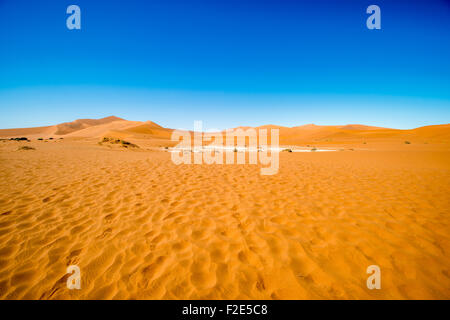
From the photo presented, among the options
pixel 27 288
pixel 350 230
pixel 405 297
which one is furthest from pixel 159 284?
pixel 350 230

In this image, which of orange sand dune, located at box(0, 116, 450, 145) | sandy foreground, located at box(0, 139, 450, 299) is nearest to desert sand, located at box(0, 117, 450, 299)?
sandy foreground, located at box(0, 139, 450, 299)

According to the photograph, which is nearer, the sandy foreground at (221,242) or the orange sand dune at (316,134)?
the sandy foreground at (221,242)

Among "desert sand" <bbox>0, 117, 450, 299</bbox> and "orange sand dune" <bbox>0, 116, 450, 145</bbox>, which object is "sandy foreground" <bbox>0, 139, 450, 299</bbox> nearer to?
"desert sand" <bbox>0, 117, 450, 299</bbox>

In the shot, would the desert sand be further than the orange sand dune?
No

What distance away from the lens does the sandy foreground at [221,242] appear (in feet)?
7.35

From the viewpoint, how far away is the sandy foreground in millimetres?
2240

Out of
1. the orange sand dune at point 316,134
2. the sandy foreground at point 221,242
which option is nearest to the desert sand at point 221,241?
the sandy foreground at point 221,242

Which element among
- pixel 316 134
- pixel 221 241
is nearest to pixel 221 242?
pixel 221 241

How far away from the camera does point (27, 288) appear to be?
2199 mm

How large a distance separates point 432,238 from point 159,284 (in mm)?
4703

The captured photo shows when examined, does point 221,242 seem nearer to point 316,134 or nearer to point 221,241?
point 221,241

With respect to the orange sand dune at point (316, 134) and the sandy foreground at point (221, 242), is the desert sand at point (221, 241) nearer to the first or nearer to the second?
the sandy foreground at point (221, 242)

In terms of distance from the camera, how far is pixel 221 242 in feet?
10.2
